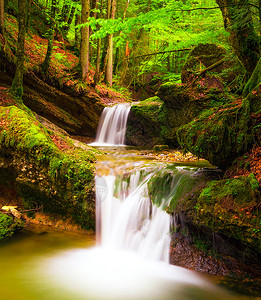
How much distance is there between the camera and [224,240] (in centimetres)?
396

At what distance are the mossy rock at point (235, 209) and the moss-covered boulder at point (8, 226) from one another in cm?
373

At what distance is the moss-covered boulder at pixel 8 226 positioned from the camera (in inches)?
194

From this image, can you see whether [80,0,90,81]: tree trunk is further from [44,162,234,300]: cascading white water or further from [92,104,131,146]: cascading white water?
[44,162,234,300]: cascading white water

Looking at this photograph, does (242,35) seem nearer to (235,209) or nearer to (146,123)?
(235,209)

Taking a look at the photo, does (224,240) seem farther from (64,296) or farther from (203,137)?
(64,296)

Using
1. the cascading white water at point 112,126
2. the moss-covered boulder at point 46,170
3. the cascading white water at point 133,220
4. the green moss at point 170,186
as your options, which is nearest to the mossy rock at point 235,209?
the green moss at point 170,186

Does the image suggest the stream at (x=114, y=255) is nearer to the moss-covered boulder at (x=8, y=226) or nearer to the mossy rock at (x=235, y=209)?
the moss-covered boulder at (x=8, y=226)

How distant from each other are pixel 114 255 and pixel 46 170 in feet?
7.73

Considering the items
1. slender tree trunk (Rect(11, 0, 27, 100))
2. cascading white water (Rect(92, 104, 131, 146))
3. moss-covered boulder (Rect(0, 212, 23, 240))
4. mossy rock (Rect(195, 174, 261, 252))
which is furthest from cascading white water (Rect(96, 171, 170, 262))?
cascading white water (Rect(92, 104, 131, 146))

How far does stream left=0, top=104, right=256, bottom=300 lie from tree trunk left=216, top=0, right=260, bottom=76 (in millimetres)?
2433

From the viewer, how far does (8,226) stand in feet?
16.5

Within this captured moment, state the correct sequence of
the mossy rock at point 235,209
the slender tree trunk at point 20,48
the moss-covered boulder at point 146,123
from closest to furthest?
the mossy rock at point 235,209 < the slender tree trunk at point 20,48 < the moss-covered boulder at point 146,123

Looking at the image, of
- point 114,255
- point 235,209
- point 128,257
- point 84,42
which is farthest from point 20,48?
point 235,209

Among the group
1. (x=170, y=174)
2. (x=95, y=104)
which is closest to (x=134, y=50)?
(x=95, y=104)
